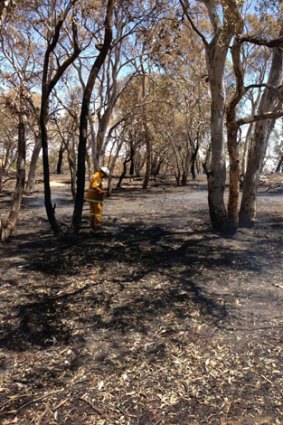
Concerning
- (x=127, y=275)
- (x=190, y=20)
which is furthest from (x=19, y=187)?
(x=190, y=20)

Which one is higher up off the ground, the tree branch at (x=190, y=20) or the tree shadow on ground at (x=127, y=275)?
the tree branch at (x=190, y=20)

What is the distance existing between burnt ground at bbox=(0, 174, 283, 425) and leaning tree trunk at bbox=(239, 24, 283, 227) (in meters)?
0.96

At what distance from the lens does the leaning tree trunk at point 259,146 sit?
33.6 feet

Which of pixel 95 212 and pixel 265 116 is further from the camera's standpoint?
pixel 95 212

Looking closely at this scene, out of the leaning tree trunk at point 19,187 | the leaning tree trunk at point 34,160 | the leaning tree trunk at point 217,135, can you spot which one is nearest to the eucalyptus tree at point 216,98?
the leaning tree trunk at point 217,135

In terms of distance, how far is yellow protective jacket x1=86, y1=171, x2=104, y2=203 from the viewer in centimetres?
1046

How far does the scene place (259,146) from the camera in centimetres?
1066

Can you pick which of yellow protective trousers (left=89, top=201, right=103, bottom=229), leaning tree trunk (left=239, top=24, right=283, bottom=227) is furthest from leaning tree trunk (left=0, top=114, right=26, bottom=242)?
leaning tree trunk (left=239, top=24, right=283, bottom=227)

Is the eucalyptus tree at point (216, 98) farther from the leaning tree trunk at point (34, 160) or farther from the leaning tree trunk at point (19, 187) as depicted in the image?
the leaning tree trunk at point (34, 160)

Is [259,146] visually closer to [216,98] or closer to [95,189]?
[216,98]

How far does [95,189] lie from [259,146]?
13.6 feet

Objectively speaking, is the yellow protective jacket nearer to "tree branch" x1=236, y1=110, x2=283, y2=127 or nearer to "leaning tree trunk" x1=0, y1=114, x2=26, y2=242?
"leaning tree trunk" x1=0, y1=114, x2=26, y2=242

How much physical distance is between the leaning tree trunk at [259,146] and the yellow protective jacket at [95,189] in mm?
3659

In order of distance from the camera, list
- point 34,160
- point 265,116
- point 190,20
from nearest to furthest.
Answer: point 265,116 < point 190,20 < point 34,160
